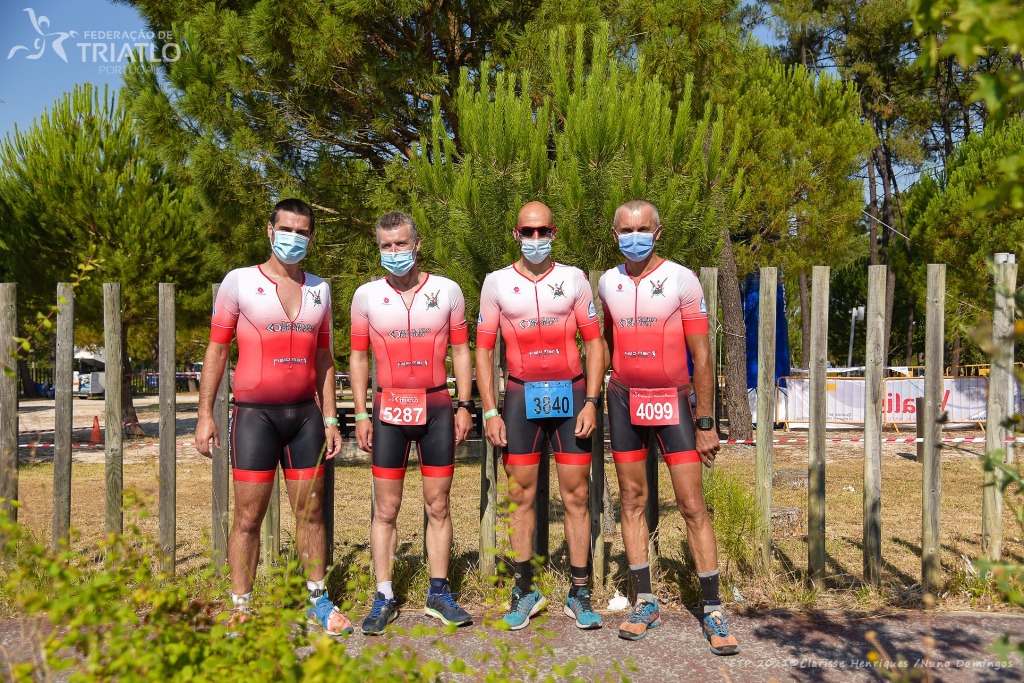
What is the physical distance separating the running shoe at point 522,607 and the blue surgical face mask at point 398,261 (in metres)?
1.70

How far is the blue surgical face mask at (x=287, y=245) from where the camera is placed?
3.99 metres

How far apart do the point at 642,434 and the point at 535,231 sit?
1153 mm

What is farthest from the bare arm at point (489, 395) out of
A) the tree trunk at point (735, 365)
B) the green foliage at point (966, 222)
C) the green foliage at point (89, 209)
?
the green foliage at point (966, 222)

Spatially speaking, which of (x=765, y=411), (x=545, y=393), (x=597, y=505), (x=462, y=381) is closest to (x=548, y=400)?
(x=545, y=393)

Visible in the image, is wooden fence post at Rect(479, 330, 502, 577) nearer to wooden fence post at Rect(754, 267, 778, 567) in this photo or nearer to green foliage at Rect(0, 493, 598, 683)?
wooden fence post at Rect(754, 267, 778, 567)

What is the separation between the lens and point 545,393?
404 centimetres

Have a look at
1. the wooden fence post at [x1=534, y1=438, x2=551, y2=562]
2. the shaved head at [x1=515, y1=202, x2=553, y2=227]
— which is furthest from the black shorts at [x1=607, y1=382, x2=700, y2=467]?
the shaved head at [x1=515, y1=202, x2=553, y2=227]

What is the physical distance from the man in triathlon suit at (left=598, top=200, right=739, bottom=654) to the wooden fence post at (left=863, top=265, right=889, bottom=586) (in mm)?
958

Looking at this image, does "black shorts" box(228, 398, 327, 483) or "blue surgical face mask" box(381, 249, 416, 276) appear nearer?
"black shorts" box(228, 398, 327, 483)

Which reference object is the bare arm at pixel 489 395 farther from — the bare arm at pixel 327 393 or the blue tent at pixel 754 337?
the blue tent at pixel 754 337

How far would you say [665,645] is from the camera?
370 centimetres

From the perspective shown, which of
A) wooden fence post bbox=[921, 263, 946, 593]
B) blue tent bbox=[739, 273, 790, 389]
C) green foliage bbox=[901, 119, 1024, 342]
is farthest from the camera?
blue tent bbox=[739, 273, 790, 389]

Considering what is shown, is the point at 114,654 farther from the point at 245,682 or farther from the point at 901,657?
the point at 901,657

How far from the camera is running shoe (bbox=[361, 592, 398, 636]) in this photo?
3.80 metres
